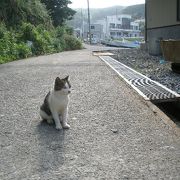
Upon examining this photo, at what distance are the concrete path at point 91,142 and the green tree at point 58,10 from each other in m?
34.4

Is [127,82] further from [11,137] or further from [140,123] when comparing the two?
[11,137]

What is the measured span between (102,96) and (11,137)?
369cm

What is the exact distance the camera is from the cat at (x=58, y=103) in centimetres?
584

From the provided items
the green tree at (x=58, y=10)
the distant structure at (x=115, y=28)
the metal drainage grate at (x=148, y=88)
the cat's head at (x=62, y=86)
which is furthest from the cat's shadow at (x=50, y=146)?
the distant structure at (x=115, y=28)

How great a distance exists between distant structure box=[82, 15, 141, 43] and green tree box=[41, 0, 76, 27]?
65.5 meters

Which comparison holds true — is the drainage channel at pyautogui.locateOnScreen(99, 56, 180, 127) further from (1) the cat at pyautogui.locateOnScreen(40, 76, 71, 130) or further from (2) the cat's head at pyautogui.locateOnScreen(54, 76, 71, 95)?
(2) the cat's head at pyautogui.locateOnScreen(54, 76, 71, 95)

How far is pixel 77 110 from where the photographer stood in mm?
7617

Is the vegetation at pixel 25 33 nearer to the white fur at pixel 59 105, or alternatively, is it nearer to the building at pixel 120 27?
the white fur at pixel 59 105

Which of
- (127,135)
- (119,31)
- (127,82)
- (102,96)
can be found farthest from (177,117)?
(119,31)

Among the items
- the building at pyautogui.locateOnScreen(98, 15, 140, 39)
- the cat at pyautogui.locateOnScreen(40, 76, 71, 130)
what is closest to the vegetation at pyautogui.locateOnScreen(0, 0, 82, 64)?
the cat at pyautogui.locateOnScreen(40, 76, 71, 130)

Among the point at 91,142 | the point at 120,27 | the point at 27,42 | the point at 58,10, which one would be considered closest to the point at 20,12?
the point at 27,42

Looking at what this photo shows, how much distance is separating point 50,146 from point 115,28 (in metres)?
115

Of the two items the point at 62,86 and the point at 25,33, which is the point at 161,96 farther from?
the point at 25,33

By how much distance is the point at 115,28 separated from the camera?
4675 inches
